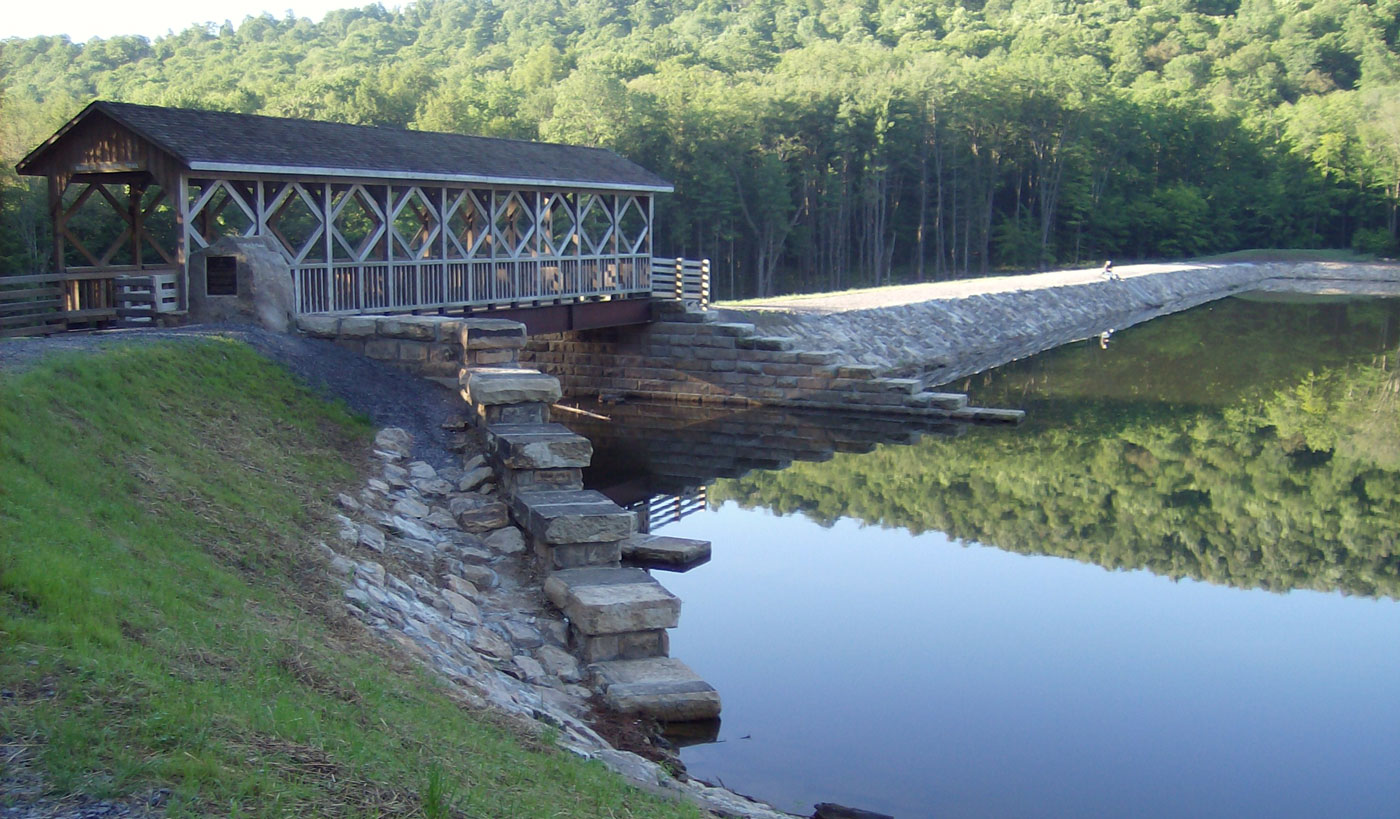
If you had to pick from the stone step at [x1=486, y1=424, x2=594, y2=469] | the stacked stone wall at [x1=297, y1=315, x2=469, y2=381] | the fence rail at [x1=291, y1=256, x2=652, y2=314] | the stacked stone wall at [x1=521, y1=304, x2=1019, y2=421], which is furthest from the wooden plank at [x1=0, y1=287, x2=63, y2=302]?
the stacked stone wall at [x1=521, y1=304, x2=1019, y2=421]

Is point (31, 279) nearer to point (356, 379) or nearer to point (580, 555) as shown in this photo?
point (356, 379)

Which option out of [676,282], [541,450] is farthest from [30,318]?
[676,282]

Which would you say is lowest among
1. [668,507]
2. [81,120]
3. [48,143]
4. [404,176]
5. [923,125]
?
[668,507]

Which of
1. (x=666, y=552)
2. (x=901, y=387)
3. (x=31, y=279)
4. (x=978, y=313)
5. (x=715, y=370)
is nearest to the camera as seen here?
(x=666, y=552)

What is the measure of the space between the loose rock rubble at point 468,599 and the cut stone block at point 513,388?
0.73 m

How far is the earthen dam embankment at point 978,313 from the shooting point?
2747 centimetres

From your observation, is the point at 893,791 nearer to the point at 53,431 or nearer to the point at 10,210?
the point at 53,431

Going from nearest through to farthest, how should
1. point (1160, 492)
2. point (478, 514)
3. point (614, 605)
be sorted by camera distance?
point (614, 605) → point (478, 514) → point (1160, 492)

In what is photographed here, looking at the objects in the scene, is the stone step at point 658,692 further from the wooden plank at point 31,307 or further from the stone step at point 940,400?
the stone step at point 940,400

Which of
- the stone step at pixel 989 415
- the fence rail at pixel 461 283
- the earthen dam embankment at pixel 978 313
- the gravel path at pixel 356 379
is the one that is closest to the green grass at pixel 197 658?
the gravel path at pixel 356 379

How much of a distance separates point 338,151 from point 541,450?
8.69 metres

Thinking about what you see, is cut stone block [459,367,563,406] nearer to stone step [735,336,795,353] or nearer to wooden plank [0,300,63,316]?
wooden plank [0,300,63,316]

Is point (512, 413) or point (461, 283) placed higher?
point (461, 283)

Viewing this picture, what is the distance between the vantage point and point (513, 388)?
1304 centimetres
